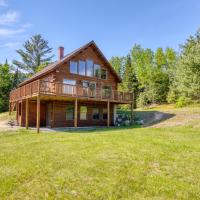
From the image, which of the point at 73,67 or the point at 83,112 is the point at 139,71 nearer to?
the point at 83,112

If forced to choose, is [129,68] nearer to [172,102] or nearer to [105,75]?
[172,102]

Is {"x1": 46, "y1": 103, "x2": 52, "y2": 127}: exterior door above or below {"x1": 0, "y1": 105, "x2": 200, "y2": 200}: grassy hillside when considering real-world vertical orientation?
above

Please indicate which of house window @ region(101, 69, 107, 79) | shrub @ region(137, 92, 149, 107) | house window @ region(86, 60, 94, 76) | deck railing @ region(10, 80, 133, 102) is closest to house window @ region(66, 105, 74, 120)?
deck railing @ region(10, 80, 133, 102)

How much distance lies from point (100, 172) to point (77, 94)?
449 inches

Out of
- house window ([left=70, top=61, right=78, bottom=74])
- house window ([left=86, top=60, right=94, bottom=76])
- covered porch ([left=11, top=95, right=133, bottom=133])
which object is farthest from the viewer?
house window ([left=86, top=60, right=94, bottom=76])

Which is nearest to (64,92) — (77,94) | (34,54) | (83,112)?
(77,94)

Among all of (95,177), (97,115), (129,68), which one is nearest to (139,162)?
(95,177)

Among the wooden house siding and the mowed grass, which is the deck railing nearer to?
the wooden house siding

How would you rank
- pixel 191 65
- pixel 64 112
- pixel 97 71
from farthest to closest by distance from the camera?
pixel 191 65
pixel 97 71
pixel 64 112

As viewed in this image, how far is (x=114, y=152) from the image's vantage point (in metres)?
8.09

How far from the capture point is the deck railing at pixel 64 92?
50.7 feet

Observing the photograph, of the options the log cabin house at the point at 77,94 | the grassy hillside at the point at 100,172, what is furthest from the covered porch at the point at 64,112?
the grassy hillside at the point at 100,172

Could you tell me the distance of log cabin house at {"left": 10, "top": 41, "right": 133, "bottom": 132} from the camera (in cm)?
1794

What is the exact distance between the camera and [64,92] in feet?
54.1
